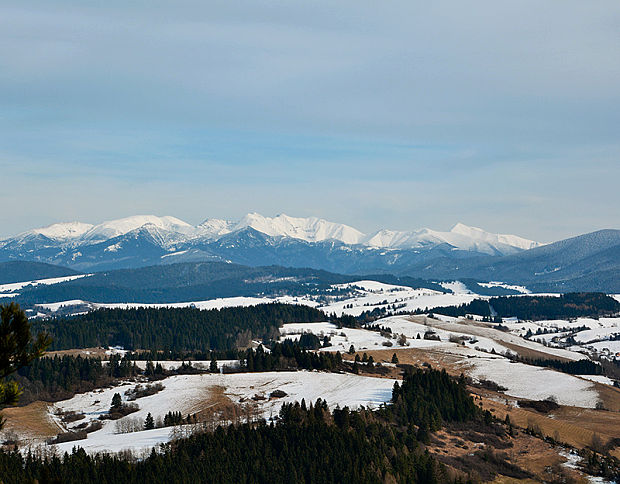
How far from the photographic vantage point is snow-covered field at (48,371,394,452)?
433ft

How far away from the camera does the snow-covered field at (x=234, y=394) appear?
132m

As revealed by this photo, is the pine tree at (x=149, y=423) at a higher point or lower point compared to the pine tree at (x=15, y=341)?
lower

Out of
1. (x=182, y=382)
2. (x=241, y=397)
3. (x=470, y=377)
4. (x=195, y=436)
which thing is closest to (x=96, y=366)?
(x=182, y=382)

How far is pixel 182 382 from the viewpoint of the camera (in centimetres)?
16300

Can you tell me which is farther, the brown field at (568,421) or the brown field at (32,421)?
the brown field at (32,421)

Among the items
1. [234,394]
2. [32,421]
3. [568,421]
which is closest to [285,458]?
[234,394]

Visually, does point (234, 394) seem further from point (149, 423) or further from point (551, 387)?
point (551, 387)

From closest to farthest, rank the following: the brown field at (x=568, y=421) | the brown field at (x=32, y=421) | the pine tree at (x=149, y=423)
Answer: the brown field at (x=568, y=421) < the pine tree at (x=149, y=423) < the brown field at (x=32, y=421)

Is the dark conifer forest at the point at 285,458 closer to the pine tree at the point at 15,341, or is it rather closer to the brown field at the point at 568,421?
the brown field at the point at 568,421

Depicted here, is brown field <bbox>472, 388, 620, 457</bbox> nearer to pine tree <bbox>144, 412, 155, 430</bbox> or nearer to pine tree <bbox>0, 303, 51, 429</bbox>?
pine tree <bbox>144, 412, 155, 430</bbox>

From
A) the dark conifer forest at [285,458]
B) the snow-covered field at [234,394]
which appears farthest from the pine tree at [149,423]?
the dark conifer forest at [285,458]

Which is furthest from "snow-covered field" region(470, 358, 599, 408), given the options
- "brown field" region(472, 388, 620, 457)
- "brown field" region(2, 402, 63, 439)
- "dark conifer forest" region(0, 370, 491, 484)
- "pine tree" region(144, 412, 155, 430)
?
"brown field" region(2, 402, 63, 439)

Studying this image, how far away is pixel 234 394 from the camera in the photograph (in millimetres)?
151625

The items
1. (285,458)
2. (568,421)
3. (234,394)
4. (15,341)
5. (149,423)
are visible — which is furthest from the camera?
(234,394)
